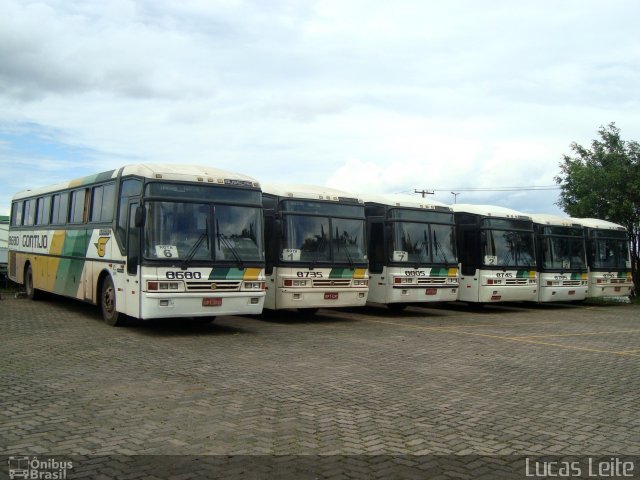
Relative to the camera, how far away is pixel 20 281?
65.9 ft

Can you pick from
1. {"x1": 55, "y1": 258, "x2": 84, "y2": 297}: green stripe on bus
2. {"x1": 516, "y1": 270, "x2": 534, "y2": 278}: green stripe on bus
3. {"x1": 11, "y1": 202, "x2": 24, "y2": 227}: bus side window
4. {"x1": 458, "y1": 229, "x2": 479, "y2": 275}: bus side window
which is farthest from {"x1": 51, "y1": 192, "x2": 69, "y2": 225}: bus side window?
{"x1": 516, "y1": 270, "x2": 534, "y2": 278}: green stripe on bus

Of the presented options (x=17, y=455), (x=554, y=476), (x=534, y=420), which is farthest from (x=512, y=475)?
(x=17, y=455)

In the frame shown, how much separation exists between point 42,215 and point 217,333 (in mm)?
8221

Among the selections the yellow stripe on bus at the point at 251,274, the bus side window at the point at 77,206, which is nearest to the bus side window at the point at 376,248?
the yellow stripe on bus at the point at 251,274

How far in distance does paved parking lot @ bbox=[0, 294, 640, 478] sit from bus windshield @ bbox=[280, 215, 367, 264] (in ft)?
6.33

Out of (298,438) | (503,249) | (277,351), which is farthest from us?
(503,249)

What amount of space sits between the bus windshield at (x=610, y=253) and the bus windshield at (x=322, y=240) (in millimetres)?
11788

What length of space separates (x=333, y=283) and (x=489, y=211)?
700cm

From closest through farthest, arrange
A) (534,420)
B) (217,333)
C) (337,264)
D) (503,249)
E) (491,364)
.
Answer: (534,420), (491,364), (217,333), (337,264), (503,249)

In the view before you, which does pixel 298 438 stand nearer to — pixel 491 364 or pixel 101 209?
pixel 491 364

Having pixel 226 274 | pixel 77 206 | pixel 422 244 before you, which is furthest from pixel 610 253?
pixel 77 206

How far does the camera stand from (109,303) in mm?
13305

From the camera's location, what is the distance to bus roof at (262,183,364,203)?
1509 cm

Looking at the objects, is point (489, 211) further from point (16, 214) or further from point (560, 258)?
point (16, 214)
